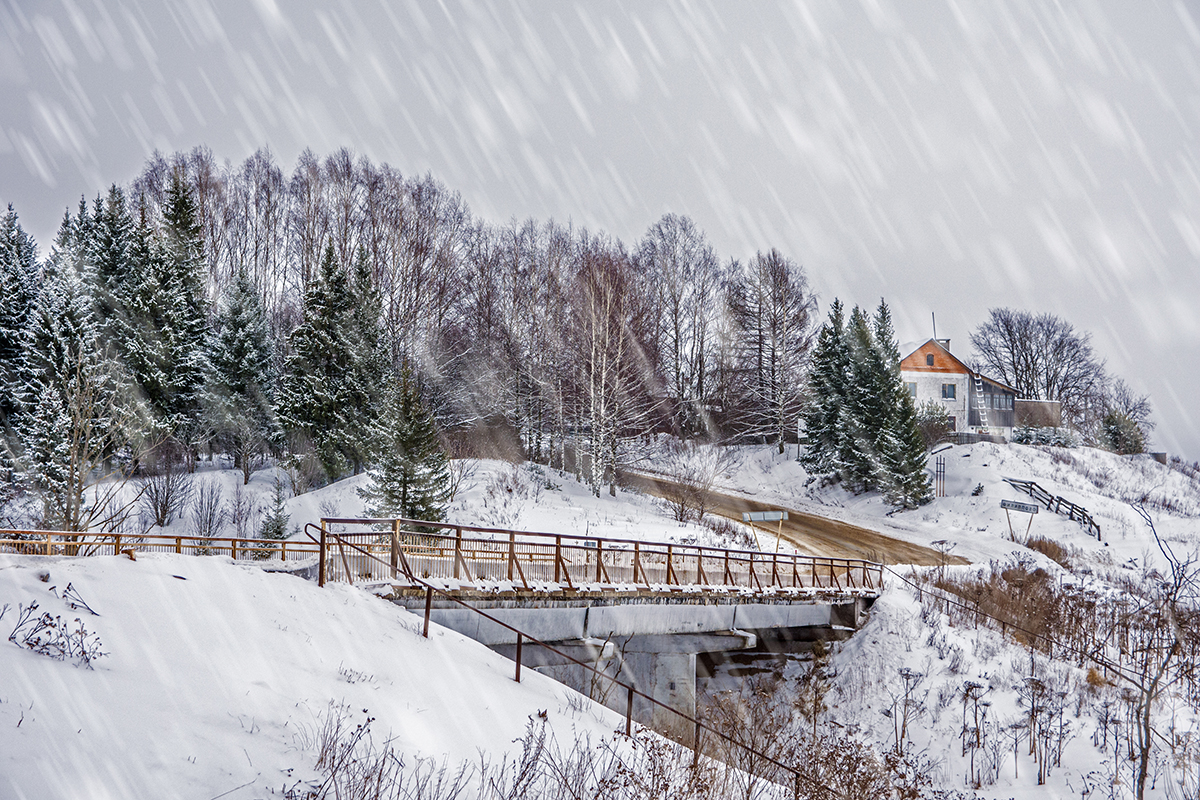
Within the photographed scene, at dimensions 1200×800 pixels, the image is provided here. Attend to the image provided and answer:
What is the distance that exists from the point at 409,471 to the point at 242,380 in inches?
699

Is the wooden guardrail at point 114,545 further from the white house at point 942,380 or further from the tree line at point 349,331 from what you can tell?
the white house at point 942,380

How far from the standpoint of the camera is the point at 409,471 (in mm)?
23281

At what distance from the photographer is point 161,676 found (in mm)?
6949

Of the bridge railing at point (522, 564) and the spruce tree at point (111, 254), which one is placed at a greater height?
the spruce tree at point (111, 254)

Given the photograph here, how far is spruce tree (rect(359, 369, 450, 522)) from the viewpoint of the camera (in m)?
23.1

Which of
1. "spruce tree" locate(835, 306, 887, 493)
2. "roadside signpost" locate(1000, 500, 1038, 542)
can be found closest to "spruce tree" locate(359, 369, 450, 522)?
"roadside signpost" locate(1000, 500, 1038, 542)

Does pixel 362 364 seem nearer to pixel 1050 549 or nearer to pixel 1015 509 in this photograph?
pixel 1050 549

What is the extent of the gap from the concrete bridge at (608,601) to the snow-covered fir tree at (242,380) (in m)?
18.9

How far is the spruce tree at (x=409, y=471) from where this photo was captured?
75.9 feet

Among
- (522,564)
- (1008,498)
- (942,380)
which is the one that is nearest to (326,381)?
(522,564)

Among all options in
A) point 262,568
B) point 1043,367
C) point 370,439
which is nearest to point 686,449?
point 370,439

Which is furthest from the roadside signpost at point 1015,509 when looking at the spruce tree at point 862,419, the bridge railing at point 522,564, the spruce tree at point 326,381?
the spruce tree at point 326,381

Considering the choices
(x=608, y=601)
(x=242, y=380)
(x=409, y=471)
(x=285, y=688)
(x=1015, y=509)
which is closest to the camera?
(x=285, y=688)

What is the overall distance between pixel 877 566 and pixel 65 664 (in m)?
19.5
